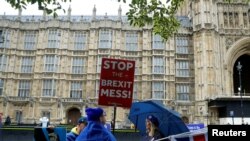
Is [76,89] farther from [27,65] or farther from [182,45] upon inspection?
[182,45]

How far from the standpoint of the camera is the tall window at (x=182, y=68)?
1634 inches

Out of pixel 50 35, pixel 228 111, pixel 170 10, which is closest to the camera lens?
pixel 170 10

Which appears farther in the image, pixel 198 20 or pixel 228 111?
pixel 198 20

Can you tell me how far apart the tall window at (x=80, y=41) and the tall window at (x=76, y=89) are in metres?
5.27

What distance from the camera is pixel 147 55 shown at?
4150 centimetres

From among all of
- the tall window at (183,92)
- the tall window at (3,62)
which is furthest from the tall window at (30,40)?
the tall window at (183,92)

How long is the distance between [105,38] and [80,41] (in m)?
3.88

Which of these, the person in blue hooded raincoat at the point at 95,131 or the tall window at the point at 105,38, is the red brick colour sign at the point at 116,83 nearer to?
the person in blue hooded raincoat at the point at 95,131

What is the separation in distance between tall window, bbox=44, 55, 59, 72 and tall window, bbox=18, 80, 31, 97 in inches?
137

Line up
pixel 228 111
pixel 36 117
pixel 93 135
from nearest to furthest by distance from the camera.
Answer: pixel 93 135 < pixel 228 111 < pixel 36 117

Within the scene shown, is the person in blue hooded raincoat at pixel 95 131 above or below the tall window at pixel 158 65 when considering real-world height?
below

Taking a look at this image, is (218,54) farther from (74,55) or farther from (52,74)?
(52,74)

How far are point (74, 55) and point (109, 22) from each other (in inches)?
280

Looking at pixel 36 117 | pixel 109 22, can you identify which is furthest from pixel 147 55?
pixel 36 117
